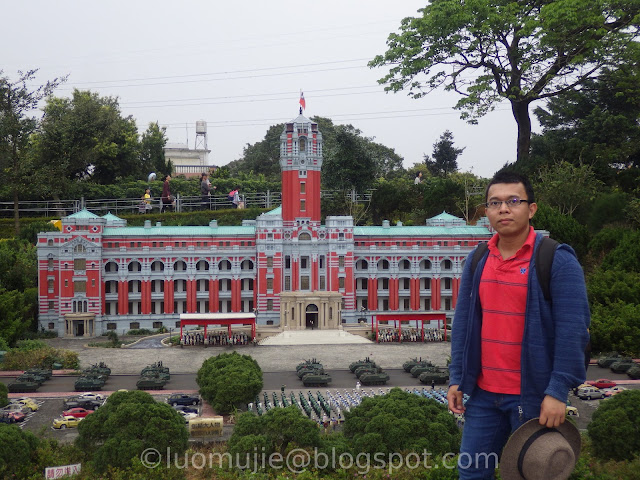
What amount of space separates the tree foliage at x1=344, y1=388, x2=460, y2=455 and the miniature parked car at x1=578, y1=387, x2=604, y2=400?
16118 millimetres

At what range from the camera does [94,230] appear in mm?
68688

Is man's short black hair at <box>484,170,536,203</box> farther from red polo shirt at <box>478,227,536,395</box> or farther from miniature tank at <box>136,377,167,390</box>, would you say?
miniature tank at <box>136,377,167,390</box>

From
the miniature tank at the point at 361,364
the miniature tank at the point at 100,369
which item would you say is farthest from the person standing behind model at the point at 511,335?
the miniature tank at the point at 100,369

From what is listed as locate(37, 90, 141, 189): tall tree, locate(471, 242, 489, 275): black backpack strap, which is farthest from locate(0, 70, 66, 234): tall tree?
locate(471, 242, 489, 275): black backpack strap

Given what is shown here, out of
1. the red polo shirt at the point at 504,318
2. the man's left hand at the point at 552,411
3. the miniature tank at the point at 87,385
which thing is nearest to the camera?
the man's left hand at the point at 552,411

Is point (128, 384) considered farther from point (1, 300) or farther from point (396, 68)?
point (396, 68)

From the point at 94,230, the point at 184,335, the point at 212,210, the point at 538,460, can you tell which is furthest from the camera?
the point at 212,210

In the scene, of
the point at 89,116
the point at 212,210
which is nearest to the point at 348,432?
the point at 212,210

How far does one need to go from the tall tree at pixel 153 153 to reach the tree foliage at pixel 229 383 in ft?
204

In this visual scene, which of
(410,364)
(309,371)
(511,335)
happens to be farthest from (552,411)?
(410,364)

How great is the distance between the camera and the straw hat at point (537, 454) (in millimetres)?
8820

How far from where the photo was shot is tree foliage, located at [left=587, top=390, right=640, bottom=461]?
24.2 m

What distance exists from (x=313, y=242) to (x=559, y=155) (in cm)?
2716

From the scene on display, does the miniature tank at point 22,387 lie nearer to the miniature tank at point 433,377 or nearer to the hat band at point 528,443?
the miniature tank at point 433,377
